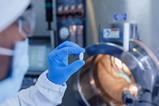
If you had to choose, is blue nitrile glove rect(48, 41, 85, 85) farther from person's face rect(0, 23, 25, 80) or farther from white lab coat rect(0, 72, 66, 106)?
person's face rect(0, 23, 25, 80)

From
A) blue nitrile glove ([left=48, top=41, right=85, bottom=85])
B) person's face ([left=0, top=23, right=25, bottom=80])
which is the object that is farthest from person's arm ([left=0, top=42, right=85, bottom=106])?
person's face ([left=0, top=23, right=25, bottom=80])

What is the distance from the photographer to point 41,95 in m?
1.72

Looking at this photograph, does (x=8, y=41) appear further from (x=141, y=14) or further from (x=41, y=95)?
(x=141, y=14)

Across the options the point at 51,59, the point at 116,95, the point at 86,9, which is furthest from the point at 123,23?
the point at 51,59

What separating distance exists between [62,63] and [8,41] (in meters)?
0.24

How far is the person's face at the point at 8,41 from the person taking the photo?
1.47m

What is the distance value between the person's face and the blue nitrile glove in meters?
0.14

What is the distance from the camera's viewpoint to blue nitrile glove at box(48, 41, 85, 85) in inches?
62.9

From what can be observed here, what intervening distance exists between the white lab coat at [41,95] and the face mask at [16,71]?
82 millimetres

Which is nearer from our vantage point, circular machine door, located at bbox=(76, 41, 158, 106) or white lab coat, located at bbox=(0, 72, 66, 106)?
white lab coat, located at bbox=(0, 72, 66, 106)

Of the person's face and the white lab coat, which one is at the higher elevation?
the person's face

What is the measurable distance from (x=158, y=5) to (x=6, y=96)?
3.75 ft

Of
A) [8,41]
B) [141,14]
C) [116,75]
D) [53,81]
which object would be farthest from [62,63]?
[116,75]

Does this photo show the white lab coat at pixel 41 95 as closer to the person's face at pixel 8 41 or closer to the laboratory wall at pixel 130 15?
the person's face at pixel 8 41
